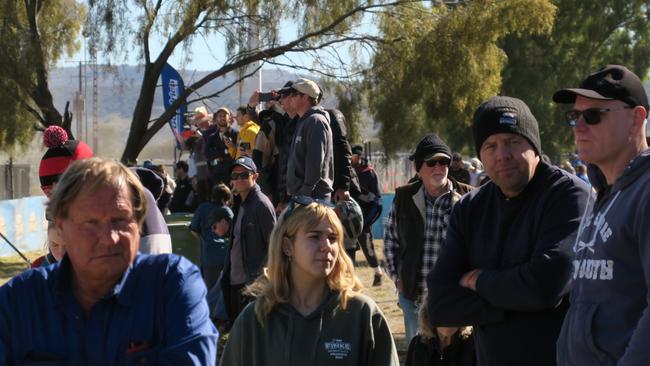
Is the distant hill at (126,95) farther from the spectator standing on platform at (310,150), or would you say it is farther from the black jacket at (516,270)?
the black jacket at (516,270)

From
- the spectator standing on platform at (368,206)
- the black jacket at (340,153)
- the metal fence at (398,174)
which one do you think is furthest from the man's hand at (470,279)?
the metal fence at (398,174)

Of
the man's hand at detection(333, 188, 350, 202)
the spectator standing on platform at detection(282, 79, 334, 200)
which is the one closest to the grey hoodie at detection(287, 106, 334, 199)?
the spectator standing on platform at detection(282, 79, 334, 200)

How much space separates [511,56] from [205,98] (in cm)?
2541

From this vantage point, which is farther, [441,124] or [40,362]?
[441,124]

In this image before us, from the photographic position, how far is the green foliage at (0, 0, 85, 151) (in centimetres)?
2281

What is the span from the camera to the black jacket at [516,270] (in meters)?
4.40

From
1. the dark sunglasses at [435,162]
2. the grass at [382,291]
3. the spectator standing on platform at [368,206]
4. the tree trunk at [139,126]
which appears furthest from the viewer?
the tree trunk at [139,126]

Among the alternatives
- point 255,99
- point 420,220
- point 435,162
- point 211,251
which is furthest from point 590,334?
point 255,99

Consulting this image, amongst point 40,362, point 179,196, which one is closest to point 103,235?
point 40,362

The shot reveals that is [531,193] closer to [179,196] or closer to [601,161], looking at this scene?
[601,161]

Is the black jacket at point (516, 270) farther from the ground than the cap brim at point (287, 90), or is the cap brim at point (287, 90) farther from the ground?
the cap brim at point (287, 90)

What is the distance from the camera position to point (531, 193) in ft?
15.0

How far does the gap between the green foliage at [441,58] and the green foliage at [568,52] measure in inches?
875

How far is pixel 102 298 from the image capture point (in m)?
3.11
